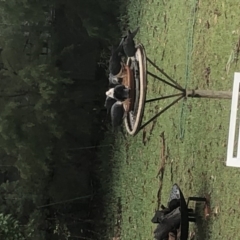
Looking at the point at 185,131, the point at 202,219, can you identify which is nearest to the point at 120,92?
the point at 202,219

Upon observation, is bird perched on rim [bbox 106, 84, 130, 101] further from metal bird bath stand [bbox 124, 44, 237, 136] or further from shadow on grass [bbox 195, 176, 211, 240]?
shadow on grass [bbox 195, 176, 211, 240]

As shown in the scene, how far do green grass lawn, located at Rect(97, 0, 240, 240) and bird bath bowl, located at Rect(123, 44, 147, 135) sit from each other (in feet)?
2.14

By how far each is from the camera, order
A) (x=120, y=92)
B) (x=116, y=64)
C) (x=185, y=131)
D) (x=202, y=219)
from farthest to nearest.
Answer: (x=185, y=131) → (x=202, y=219) → (x=116, y=64) → (x=120, y=92)

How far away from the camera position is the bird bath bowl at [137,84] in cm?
247

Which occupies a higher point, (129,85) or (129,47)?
(129,47)

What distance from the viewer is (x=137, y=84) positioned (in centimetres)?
260

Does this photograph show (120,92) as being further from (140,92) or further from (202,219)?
(202,219)

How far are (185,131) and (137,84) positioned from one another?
4.55 ft

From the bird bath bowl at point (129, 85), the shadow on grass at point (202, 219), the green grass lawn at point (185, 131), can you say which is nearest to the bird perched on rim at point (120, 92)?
the bird bath bowl at point (129, 85)

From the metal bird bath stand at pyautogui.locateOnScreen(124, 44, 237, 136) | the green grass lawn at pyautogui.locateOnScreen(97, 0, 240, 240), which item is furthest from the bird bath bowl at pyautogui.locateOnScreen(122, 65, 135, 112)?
the green grass lawn at pyautogui.locateOnScreen(97, 0, 240, 240)

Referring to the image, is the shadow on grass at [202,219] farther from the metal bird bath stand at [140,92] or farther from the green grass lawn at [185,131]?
the metal bird bath stand at [140,92]

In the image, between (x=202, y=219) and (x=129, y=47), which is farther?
(x=202, y=219)

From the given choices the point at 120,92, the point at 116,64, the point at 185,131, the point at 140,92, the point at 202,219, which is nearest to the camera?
the point at 140,92

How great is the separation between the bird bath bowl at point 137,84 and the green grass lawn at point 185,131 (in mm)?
651
